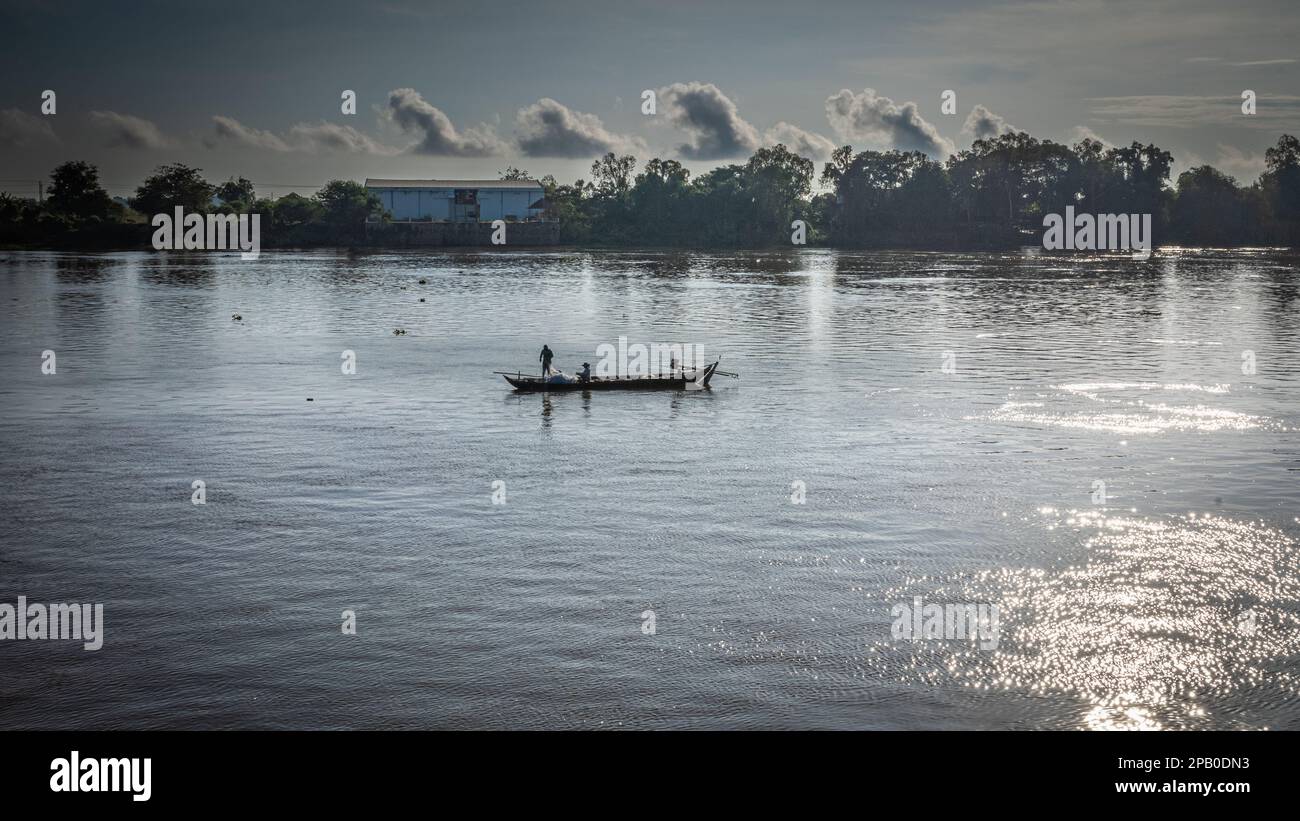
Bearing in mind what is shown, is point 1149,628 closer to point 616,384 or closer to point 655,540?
point 655,540

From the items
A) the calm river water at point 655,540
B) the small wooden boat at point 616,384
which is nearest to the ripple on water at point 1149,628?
the calm river water at point 655,540

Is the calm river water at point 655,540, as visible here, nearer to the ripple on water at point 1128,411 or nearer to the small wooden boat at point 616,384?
the ripple on water at point 1128,411

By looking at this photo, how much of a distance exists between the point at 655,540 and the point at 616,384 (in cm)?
2679

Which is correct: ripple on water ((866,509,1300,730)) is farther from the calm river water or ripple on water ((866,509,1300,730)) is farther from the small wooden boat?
the small wooden boat

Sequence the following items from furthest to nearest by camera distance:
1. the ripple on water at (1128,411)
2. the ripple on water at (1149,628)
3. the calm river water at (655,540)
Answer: the ripple on water at (1128,411)
the calm river water at (655,540)
the ripple on water at (1149,628)

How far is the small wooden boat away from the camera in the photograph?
5969 cm

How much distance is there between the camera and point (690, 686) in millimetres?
23922

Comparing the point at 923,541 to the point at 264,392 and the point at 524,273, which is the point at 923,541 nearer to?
the point at 264,392

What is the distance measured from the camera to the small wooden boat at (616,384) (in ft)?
196

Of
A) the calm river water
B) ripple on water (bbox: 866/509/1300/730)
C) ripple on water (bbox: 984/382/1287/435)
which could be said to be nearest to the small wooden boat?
the calm river water

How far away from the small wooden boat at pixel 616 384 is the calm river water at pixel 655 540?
2.67 ft
